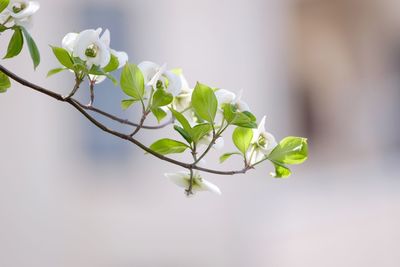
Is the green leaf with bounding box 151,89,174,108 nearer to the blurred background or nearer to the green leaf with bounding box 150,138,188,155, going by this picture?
the green leaf with bounding box 150,138,188,155

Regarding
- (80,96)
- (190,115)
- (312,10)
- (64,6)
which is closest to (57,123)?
(80,96)

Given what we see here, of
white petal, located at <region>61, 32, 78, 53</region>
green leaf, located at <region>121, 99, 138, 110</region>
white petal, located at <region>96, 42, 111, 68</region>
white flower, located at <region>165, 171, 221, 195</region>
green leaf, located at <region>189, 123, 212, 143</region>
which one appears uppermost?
white petal, located at <region>61, 32, 78, 53</region>

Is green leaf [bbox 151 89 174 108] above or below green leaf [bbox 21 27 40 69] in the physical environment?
below

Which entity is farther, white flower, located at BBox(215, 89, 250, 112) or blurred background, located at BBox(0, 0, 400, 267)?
blurred background, located at BBox(0, 0, 400, 267)

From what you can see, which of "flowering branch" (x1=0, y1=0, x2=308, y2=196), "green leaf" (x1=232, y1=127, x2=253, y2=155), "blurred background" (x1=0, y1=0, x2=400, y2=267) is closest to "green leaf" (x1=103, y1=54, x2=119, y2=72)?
"flowering branch" (x1=0, y1=0, x2=308, y2=196)

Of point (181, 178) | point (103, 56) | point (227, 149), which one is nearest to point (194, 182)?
point (181, 178)

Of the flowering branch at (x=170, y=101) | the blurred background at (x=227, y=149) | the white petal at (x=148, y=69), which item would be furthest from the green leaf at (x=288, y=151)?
the blurred background at (x=227, y=149)

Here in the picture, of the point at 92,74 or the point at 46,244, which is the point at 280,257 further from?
the point at 92,74

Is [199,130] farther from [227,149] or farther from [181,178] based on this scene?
[227,149]
